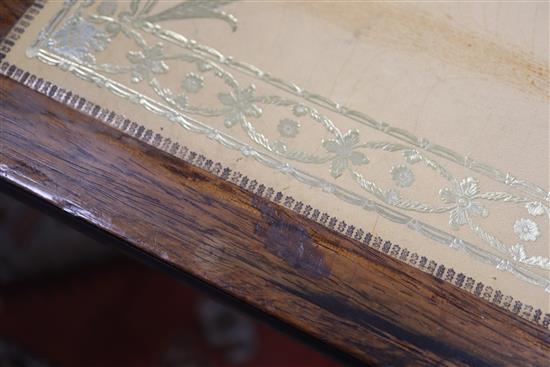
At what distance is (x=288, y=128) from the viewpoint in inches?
26.2

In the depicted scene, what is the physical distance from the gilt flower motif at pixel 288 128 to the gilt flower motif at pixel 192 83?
0.11m

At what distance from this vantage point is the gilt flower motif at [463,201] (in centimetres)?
63

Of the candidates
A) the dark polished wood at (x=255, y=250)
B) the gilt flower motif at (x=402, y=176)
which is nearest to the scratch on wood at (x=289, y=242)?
the dark polished wood at (x=255, y=250)

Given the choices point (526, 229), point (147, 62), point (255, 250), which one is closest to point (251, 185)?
point (255, 250)

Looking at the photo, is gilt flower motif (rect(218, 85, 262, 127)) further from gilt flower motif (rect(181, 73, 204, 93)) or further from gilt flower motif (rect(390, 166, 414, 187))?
gilt flower motif (rect(390, 166, 414, 187))

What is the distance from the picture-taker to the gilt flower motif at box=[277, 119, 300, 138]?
2.18 feet

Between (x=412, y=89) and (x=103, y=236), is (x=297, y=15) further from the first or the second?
(x=103, y=236)

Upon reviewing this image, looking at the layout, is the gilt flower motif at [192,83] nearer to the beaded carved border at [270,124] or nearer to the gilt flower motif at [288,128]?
the beaded carved border at [270,124]

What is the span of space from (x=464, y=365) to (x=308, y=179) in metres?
0.25

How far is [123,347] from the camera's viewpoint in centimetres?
104

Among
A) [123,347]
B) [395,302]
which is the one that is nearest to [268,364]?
[123,347]

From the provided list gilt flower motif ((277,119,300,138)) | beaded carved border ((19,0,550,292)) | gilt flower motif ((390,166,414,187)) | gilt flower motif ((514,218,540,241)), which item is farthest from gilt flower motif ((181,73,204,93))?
gilt flower motif ((514,218,540,241))

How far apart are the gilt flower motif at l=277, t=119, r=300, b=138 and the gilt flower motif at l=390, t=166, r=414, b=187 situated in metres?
0.12

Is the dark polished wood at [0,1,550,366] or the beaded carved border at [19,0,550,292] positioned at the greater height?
the beaded carved border at [19,0,550,292]
